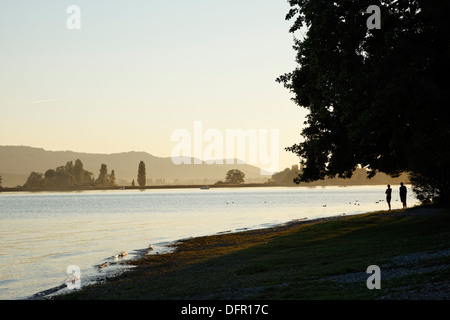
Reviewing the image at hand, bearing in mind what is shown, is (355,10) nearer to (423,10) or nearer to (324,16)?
(324,16)

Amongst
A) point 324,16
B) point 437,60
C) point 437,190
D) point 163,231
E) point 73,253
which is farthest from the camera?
point 163,231

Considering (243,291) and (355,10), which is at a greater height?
(355,10)

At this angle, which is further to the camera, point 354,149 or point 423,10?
point 354,149

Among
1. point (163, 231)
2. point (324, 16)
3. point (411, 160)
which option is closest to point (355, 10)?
point (324, 16)

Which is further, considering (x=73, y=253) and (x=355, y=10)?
(x=73, y=253)

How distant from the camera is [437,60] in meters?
23.5

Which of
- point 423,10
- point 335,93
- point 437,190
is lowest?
point 437,190

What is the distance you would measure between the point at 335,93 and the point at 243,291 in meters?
13.1

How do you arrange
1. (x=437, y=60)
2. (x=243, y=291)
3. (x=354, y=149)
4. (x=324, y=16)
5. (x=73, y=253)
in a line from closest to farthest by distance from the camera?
(x=243, y=291) → (x=437, y=60) → (x=324, y=16) → (x=354, y=149) → (x=73, y=253)

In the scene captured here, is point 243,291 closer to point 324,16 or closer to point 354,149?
point 324,16
